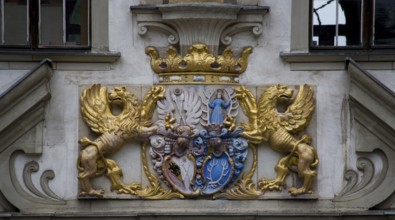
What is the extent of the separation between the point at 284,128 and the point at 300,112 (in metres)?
0.21

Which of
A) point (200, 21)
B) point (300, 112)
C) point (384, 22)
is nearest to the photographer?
point (200, 21)

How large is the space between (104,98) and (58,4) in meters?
1.00

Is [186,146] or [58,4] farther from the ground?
[58,4]

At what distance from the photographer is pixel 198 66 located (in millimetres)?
17172

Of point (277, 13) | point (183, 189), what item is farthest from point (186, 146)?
point (277, 13)

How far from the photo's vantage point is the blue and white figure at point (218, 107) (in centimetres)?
1716

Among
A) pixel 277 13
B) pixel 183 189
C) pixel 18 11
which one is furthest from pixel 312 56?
pixel 18 11

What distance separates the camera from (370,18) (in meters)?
17.4

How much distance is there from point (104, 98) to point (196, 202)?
1.27 meters

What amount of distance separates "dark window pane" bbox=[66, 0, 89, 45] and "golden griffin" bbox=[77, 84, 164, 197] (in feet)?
1.62

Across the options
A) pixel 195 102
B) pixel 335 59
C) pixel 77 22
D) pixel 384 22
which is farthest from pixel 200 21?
pixel 384 22

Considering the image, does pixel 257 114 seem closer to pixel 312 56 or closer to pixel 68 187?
pixel 312 56

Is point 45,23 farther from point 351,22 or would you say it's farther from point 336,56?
point 351,22

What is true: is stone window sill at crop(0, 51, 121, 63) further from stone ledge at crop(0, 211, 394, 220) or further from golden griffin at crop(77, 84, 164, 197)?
stone ledge at crop(0, 211, 394, 220)
